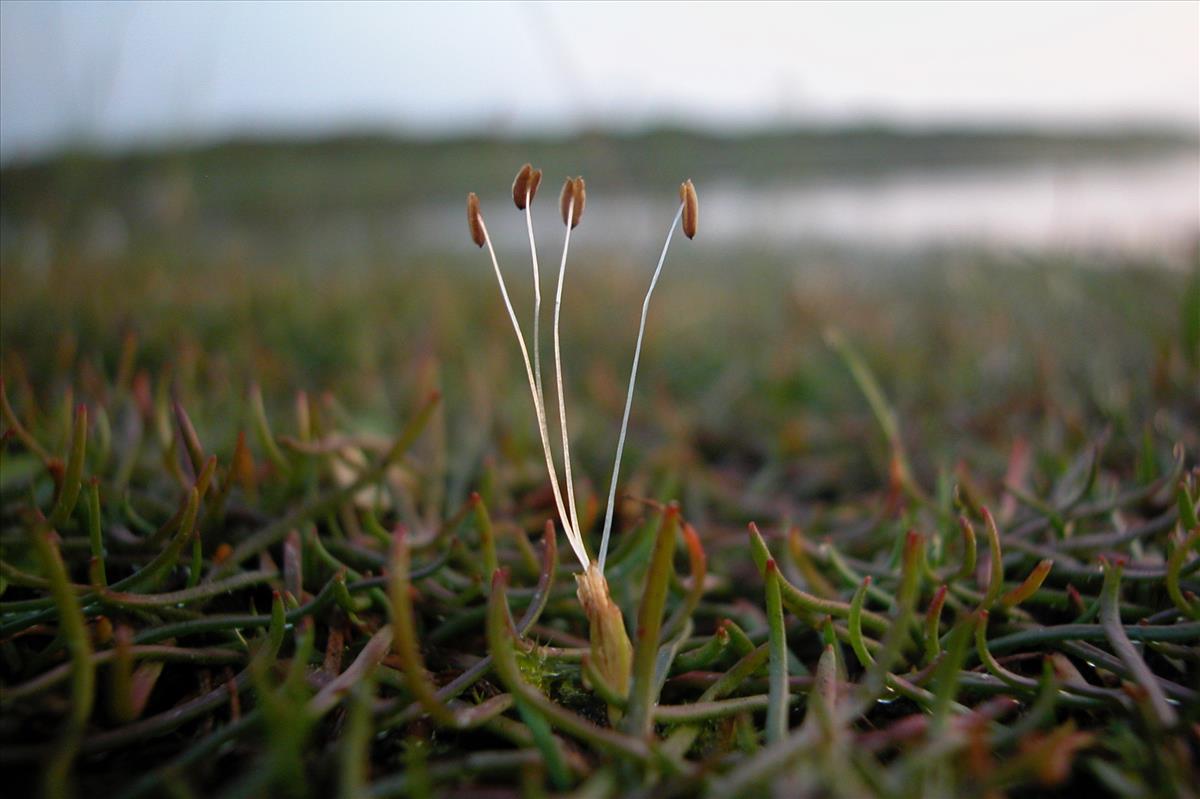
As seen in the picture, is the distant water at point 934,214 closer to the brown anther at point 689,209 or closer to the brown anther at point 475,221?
the brown anther at point 689,209

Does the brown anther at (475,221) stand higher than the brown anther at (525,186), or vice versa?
the brown anther at (525,186)

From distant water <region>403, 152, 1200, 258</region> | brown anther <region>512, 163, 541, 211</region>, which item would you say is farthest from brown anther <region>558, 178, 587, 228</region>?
distant water <region>403, 152, 1200, 258</region>

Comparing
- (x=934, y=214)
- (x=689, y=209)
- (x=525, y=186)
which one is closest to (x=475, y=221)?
(x=525, y=186)

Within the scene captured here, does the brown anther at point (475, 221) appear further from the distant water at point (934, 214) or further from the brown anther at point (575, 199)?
the distant water at point (934, 214)

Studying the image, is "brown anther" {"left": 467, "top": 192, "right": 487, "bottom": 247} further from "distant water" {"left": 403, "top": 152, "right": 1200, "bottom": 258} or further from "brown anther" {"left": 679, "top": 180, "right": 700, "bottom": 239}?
"distant water" {"left": 403, "top": 152, "right": 1200, "bottom": 258}

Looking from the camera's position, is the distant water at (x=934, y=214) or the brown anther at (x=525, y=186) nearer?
the brown anther at (x=525, y=186)

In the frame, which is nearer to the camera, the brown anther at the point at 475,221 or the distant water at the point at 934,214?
the brown anther at the point at 475,221

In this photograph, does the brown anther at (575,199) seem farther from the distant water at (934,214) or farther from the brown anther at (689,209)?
the distant water at (934,214)

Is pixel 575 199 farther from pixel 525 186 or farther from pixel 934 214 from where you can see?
pixel 934 214

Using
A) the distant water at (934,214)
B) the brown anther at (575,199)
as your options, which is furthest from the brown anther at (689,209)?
the distant water at (934,214)
